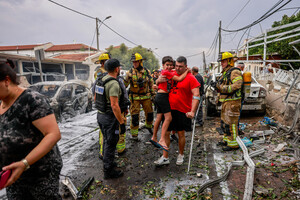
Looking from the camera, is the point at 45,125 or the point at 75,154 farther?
the point at 75,154

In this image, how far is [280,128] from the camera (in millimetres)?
4875

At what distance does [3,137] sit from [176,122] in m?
2.62

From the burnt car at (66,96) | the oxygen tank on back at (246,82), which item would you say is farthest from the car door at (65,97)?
the oxygen tank on back at (246,82)

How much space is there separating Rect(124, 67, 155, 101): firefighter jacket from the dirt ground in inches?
53.2

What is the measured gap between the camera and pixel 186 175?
3.17m

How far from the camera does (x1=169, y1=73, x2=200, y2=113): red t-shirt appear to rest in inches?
129

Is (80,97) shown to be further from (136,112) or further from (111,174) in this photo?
(111,174)

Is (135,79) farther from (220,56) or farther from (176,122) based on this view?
(220,56)

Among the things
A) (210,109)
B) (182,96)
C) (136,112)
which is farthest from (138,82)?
(210,109)

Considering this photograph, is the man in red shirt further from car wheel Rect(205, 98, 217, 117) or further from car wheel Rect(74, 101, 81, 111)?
car wheel Rect(74, 101, 81, 111)

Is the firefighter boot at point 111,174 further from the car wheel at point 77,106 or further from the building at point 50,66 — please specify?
the building at point 50,66

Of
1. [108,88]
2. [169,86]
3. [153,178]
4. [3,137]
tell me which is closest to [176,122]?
[169,86]

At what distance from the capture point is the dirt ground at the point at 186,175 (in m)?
2.67

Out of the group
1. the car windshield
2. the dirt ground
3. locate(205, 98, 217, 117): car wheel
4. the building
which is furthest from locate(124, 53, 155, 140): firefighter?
the building
